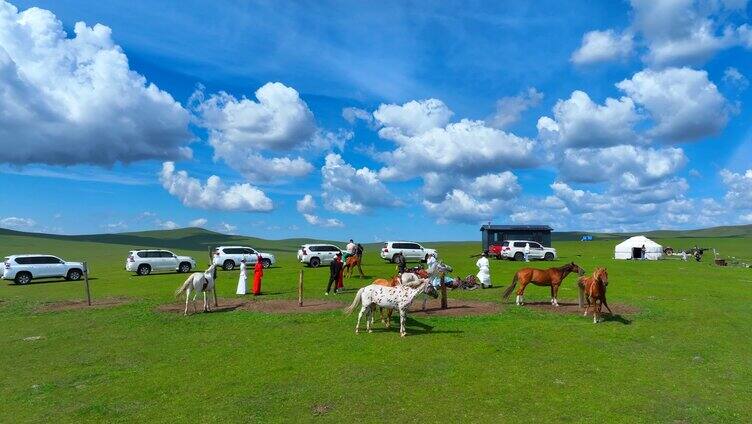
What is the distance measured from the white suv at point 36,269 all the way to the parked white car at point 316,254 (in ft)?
56.3

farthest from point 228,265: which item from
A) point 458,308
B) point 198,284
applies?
point 458,308

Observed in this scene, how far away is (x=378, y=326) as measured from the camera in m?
16.7

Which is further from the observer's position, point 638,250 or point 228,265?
point 638,250

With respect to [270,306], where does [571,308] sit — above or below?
above

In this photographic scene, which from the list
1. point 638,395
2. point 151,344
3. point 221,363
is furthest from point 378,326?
point 638,395

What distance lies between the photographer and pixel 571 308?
1956cm

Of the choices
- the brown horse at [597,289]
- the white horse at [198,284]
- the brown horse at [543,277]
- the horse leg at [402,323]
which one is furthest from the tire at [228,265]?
the brown horse at [597,289]

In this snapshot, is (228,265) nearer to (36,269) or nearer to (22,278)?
(36,269)

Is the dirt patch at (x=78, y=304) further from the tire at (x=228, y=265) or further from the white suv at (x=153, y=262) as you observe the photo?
the tire at (x=228, y=265)

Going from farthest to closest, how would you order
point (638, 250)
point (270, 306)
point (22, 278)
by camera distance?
point (638, 250) < point (22, 278) < point (270, 306)

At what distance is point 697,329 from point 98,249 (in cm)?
11374

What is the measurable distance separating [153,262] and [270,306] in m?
24.2

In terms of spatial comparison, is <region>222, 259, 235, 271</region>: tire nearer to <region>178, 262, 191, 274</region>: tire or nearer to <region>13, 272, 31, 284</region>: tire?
<region>178, 262, 191, 274</region>: tire

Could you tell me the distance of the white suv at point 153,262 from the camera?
4016 centimetres
